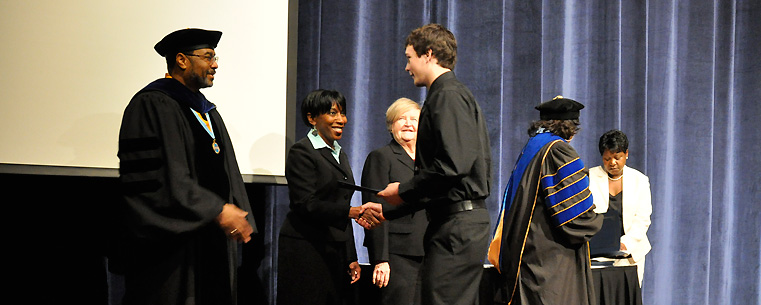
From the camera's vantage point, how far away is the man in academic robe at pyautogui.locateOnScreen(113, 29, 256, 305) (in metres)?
2.37

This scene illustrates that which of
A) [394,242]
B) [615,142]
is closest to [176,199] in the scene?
[394,242]

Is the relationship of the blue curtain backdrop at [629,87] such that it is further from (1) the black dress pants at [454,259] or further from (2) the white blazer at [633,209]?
(1) the black dress pants at [454,259]

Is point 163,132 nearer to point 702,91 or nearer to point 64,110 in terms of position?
point 64,110

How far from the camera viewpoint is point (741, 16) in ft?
18.3

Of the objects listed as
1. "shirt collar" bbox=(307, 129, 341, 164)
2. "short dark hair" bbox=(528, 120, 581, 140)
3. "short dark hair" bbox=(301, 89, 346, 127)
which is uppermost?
"short dark hair" bbox=(301, 89, 346, 127)

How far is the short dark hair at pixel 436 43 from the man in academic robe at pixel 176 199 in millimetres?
808

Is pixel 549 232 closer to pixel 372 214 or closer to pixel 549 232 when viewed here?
pixel 549 232

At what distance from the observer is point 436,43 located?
105 inches

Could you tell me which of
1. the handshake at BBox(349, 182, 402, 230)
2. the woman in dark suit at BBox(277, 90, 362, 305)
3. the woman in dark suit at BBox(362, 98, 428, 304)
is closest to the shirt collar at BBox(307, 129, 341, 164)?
the woman in dark suit at BBox(277, 90, 362, 305)

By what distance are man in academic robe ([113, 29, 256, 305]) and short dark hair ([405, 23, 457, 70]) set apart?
0.81 meters

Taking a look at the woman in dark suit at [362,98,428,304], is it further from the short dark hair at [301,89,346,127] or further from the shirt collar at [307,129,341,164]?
the short dark hair at [301,89,346,127]

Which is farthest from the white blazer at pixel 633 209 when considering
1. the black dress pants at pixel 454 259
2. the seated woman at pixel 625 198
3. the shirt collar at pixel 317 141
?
the black dress pants at pixel 454 259

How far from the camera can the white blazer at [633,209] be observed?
14.7 feet

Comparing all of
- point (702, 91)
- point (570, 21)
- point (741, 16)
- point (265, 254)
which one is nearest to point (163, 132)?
point (265, 254)
